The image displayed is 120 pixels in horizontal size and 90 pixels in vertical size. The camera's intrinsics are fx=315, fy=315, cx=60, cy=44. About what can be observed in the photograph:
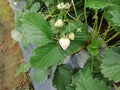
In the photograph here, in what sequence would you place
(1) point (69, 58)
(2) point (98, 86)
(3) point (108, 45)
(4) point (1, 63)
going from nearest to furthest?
(2) point (98, 86) → (3) point (108, 45) → (1) point (69, 58) → (4) point (1, 63)

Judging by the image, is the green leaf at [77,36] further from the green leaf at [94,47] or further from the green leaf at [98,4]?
the green leaf at [98,4]

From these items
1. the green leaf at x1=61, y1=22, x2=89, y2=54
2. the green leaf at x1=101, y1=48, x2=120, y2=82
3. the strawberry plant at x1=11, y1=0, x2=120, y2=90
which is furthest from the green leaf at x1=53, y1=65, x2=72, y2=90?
the green leaf at x1=101, y1=48, x2=120, y2=82

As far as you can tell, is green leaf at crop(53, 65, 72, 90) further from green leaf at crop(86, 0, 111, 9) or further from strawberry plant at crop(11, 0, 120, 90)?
green leaf at crop(86, 0, 111, 9)

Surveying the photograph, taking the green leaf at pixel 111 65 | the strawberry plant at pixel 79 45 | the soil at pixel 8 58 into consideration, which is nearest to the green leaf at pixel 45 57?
the strawberry plant at pixel 79 45

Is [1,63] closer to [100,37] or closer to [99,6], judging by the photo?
[100,37]

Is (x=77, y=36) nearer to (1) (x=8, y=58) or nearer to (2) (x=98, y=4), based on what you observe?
(2) (x=98, y=4)

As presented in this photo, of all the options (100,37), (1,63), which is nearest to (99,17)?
(100,37)
